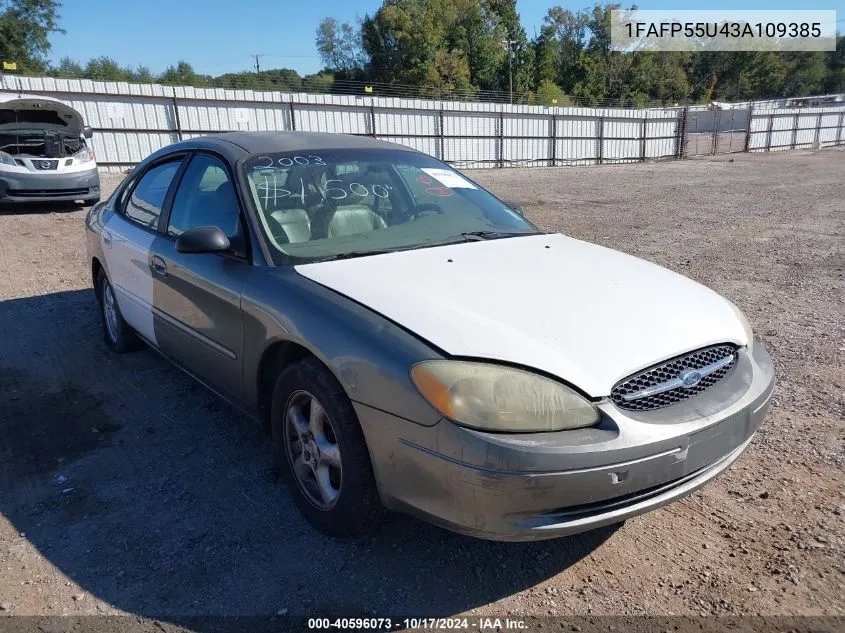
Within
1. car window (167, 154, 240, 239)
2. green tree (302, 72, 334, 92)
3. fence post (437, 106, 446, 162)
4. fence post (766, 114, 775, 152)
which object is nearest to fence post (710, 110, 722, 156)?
fence post (766, 114, 775, 152)

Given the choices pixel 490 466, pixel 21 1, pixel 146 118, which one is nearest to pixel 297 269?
pixel 490 466

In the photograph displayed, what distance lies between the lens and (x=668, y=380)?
7.13 feet

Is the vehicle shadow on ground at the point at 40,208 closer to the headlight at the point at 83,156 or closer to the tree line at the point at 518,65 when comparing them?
the headlight at the point at 83,156

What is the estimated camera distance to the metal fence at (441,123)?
58.9ft

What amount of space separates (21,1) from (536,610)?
52891 millimetres

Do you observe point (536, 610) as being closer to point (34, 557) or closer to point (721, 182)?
point (34, 557)

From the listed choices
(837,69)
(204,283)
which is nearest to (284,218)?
(204,283)

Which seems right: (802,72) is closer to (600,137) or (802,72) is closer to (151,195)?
(600,137)

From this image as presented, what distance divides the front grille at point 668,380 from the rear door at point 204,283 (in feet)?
5.63

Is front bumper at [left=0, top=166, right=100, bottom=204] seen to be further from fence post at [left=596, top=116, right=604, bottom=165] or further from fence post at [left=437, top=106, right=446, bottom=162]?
fence post at [left=596, top=116, right=604, bottom=165]

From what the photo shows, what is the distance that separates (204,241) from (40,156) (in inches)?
418

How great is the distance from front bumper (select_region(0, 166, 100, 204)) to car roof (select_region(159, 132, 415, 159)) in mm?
9005

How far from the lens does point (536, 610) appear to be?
7.24 feet

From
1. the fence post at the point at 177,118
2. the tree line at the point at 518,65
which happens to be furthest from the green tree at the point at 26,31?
the fence post at the point at 177,118
